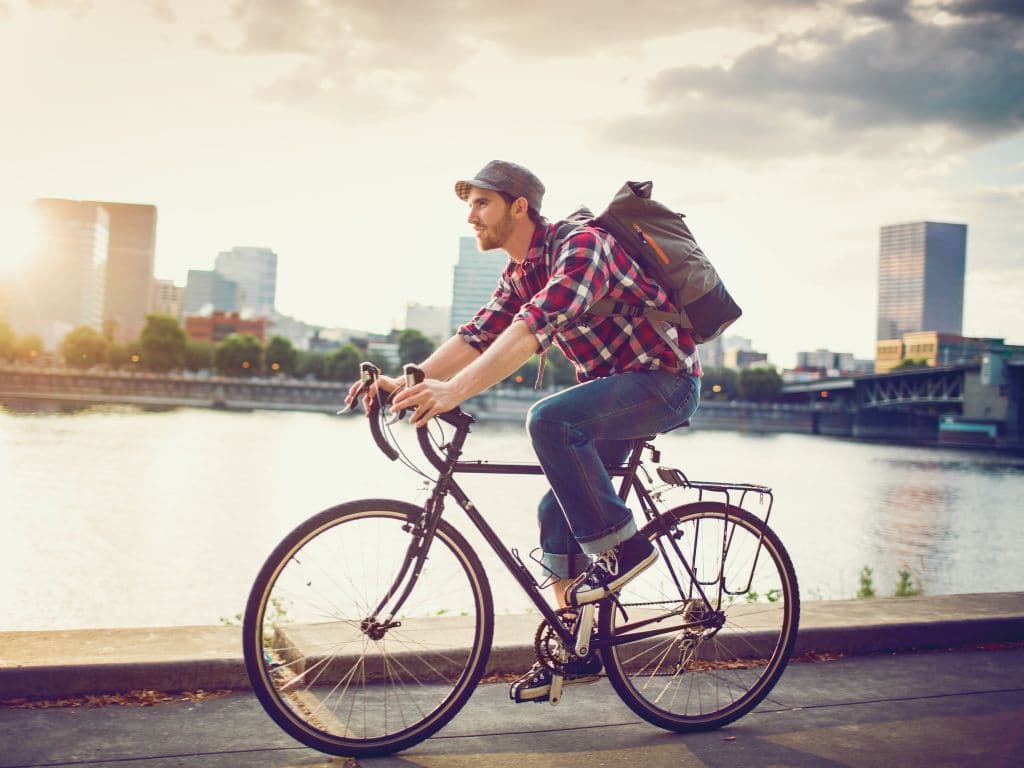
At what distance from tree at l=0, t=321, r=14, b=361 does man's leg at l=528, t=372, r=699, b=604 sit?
125 metres

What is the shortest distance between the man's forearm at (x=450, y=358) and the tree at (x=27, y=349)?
127 meters

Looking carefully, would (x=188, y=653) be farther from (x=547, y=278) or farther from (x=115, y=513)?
(x=115, y=513)

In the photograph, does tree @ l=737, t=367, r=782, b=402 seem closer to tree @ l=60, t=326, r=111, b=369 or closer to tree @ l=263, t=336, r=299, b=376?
tree @ l=263, t=336, r=299, b=376

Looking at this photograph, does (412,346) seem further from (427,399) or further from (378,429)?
(427,399)

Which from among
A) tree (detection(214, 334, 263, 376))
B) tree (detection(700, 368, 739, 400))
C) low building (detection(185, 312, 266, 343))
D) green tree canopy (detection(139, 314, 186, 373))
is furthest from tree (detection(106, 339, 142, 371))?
tree (detection(700, 368, 739, 400))

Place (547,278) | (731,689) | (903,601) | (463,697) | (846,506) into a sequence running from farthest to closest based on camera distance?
(846,506) → (903,601) → (731,689) → (547,278) → (463,697)

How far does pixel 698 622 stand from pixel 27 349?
456ft

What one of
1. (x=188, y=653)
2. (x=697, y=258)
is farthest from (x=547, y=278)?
(x=188, y=653)

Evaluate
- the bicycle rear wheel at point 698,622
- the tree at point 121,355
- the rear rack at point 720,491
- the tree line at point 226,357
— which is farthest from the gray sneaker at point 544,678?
the tree at point 121,355

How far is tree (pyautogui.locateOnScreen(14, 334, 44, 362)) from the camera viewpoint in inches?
4675

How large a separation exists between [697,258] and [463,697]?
5.57ft

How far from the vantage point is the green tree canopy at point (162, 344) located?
4564 inches

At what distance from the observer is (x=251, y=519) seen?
2473 cm

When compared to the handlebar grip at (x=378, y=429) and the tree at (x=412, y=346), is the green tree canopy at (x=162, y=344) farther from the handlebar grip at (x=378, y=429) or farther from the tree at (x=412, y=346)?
the handlebar grip at (x=378, y=429)
